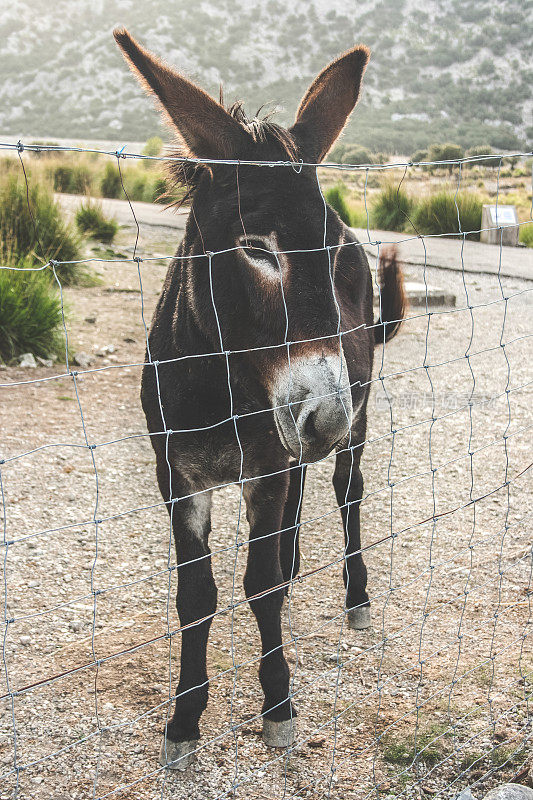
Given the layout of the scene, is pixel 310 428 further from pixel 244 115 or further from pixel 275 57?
pixel 275 57

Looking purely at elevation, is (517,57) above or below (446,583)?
above

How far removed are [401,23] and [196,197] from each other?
12642 cm

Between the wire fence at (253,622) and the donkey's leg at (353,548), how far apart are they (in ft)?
0.32

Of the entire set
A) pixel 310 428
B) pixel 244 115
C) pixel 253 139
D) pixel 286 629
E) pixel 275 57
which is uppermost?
pixel 275 57

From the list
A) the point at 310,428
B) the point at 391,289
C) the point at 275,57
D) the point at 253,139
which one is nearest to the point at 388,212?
the point at 391,289

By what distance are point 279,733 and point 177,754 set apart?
0.39m

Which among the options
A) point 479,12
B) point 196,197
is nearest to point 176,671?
point 196,197

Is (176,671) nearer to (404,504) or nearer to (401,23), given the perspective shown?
(404,504)

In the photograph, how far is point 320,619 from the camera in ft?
11.0

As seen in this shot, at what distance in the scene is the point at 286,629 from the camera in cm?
330

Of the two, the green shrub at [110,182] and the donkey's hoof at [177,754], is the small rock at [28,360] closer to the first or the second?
the donkey's hoof at [177,754]

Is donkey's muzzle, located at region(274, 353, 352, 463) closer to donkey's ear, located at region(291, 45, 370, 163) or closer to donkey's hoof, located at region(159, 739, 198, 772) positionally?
donkey's ear, located at region(291, 45, 370, 163)

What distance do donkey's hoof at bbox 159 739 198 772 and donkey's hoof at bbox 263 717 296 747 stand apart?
29 centimetres

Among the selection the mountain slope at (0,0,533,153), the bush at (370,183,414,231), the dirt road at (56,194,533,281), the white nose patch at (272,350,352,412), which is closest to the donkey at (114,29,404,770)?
the white nose patch at (272,350,352,412)
